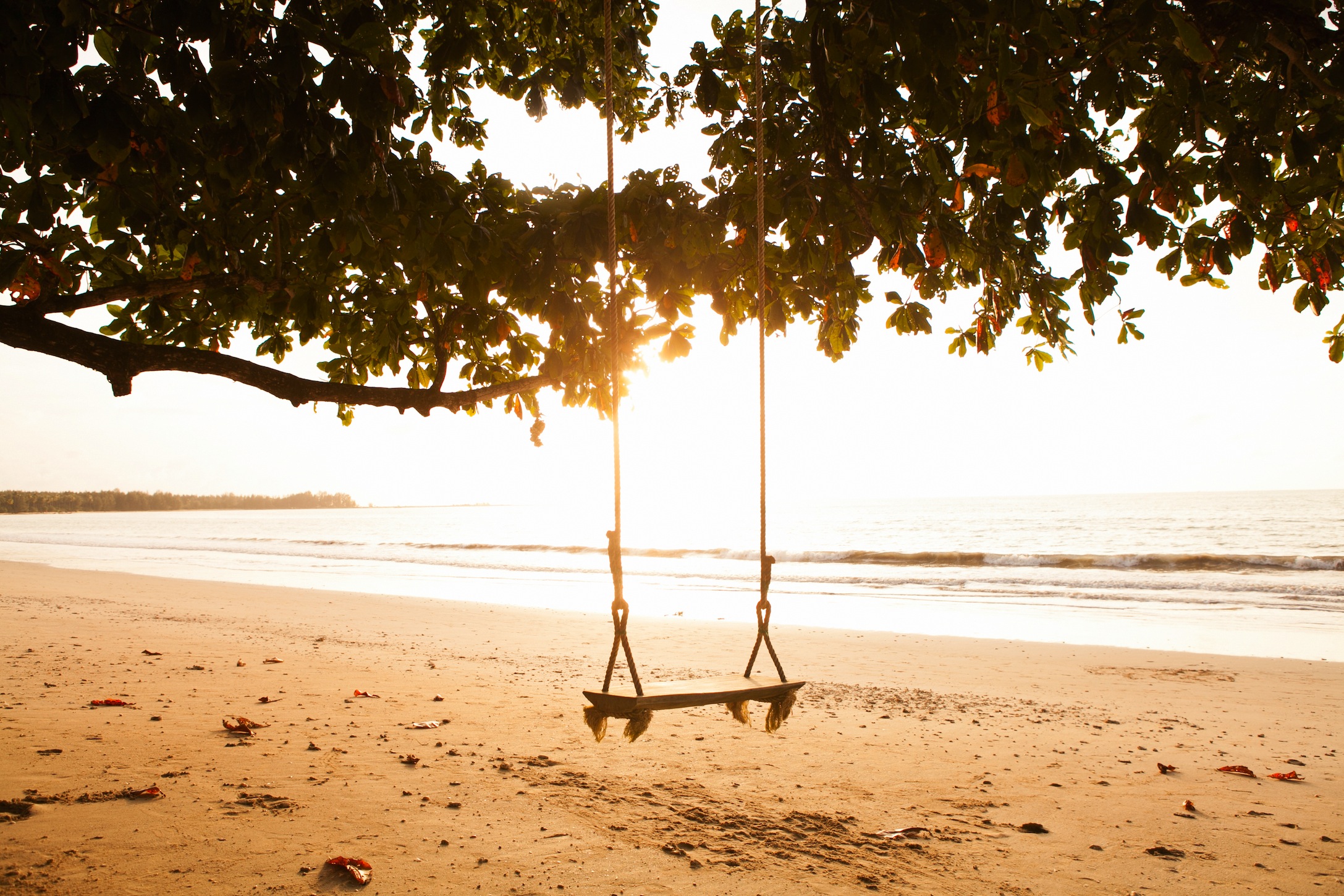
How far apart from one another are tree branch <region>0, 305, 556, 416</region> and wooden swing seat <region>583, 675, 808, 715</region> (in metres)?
2.20

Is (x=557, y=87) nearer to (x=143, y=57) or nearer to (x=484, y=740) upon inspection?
(x=143, y=57)

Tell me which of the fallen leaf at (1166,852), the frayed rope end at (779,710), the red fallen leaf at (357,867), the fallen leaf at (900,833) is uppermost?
the frayed rope end at (779,710)

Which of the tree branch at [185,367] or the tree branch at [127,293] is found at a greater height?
the tree branch at [127,293]

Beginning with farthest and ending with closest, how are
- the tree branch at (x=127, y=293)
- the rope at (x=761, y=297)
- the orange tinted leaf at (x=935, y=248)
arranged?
the tree branch at (x=127, y=293) → the orange tinted leaf at (x=935, y=248) → the rope at (x=761, y=297)

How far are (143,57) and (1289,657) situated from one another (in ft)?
35.3

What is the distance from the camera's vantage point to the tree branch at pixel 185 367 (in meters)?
3.58

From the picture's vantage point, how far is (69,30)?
2.44m

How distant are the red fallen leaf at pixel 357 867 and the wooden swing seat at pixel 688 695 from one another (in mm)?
979

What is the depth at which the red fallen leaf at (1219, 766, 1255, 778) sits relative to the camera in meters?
4.35

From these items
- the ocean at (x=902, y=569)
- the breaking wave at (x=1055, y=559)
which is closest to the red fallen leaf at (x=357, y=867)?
the ocean at (x=902, y=569)

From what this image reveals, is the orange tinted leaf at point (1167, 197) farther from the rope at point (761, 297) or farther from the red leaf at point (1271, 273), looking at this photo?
the rope at point (761, 297)

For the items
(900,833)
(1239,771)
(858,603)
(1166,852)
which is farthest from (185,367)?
(858,603)

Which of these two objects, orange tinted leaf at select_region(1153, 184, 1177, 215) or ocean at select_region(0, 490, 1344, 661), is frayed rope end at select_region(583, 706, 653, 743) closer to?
orange tinted leaf at select_region(1153, 184, 1177, 215)

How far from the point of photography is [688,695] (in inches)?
118
